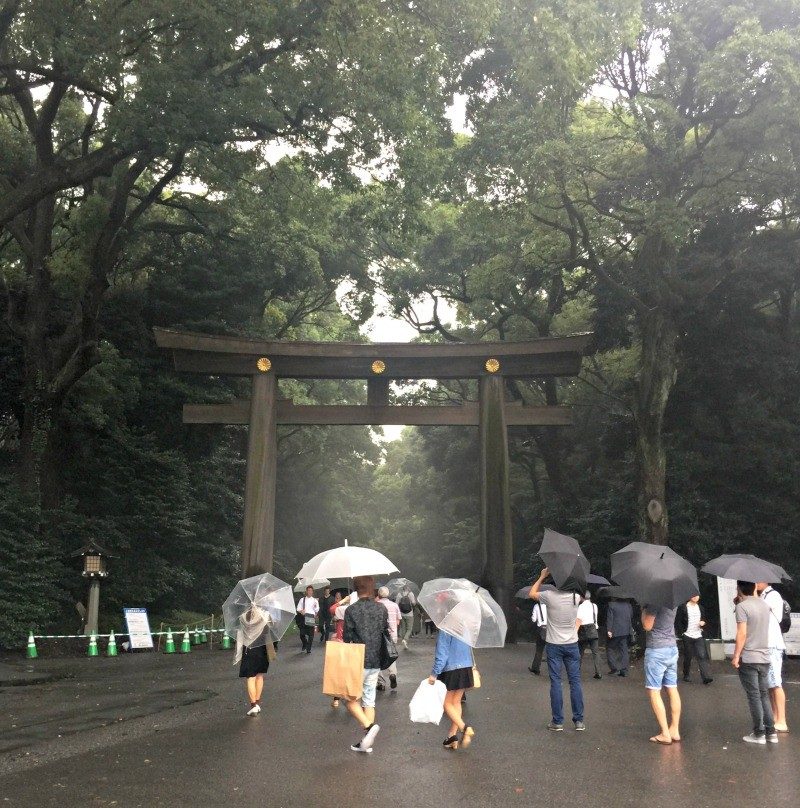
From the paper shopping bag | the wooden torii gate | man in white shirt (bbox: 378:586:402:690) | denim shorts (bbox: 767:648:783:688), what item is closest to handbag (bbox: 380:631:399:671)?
the paper shopping bag

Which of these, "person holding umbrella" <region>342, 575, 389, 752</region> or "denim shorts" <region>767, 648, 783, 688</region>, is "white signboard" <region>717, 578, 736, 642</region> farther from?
"person holding umbrella" <region>342, 575, 389, 752</region>

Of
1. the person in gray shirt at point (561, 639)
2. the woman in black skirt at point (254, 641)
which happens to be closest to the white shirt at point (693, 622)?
the person in gray shirt at point (561, 639)

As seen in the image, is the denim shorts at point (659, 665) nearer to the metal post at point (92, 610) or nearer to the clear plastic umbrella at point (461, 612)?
the clear plastic umbrella at point (461, 612)

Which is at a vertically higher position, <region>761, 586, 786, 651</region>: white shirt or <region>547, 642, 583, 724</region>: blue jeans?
<region>761, 586, 786, 651</region>: white shirt

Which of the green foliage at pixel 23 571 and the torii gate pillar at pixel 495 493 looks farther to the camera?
the green foliage at pixel 23 571

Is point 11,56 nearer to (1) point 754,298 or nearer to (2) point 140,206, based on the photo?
(2) point 140,206

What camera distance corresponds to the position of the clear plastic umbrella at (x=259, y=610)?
9.70 meters

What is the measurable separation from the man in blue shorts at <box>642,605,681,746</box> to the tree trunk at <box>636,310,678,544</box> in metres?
11.7

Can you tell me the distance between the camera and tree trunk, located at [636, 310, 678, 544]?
19.8m

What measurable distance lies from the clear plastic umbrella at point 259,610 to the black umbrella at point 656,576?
366cm

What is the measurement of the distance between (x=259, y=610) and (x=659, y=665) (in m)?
4.14

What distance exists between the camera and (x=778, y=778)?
6684 millimetres

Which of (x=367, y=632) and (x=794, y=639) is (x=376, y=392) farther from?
(x=367, y=632)

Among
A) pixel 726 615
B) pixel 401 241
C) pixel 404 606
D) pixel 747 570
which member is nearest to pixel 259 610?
pixel 747 570
